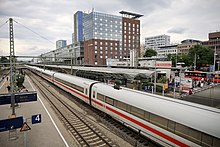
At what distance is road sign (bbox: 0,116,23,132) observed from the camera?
313 inches

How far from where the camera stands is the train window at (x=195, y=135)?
251 inches

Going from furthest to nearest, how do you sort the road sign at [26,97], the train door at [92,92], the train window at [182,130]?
the train door at [92,92]
the road sign at [26,97]
the train window at [182,130]

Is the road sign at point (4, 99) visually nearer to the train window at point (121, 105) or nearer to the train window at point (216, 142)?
the train window at point (121, 105)

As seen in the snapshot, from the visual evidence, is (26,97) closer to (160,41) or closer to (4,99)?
(4,99)

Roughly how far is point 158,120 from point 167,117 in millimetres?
661

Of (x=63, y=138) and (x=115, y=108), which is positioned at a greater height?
(x=115, y=108)

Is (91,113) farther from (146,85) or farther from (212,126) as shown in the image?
(146,85)

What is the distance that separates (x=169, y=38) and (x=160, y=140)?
20090cm

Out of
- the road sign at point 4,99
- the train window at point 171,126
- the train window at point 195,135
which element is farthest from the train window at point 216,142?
the road sign at point 4,99

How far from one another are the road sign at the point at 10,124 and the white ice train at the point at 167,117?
6.19 m

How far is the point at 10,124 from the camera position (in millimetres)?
8234

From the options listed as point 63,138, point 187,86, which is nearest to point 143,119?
point 63,138

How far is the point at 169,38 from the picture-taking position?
190500 millimetres

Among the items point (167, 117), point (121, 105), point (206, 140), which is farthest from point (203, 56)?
point (206, 140)
